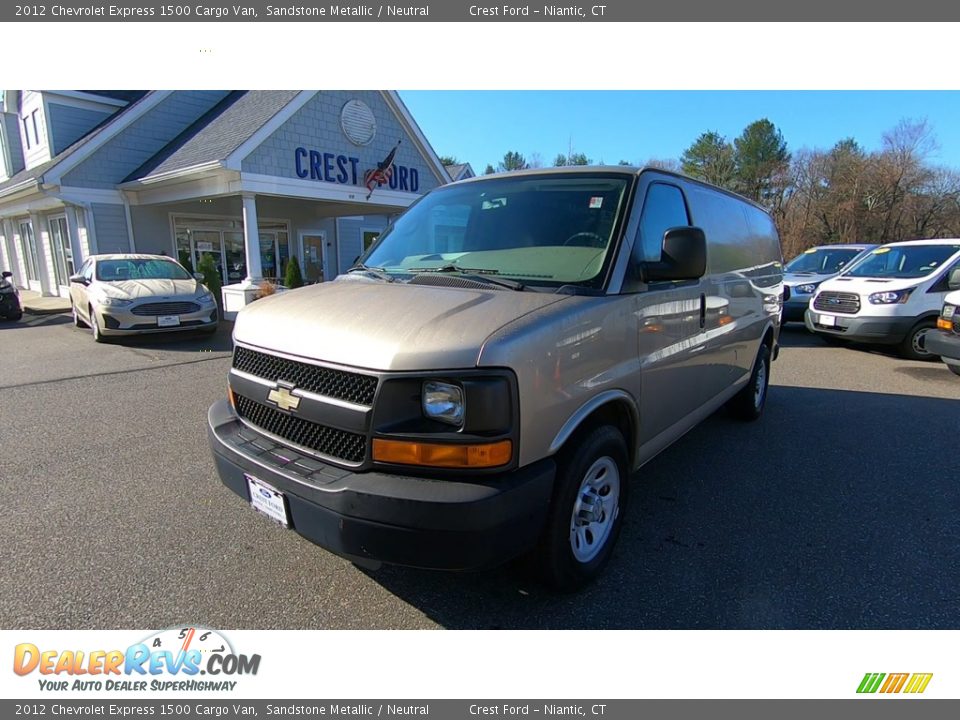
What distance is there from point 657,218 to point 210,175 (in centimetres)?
1228

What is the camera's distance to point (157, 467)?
4.12 m

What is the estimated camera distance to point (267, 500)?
7.63 feet

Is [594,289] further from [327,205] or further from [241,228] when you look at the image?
[241,228]

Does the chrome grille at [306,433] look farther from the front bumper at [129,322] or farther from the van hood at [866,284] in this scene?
the van hood at [866,284]

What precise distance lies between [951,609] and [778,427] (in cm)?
281

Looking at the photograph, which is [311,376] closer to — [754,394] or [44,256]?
[754,394]

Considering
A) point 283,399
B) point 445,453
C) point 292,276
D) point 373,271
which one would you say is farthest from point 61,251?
point 445,453

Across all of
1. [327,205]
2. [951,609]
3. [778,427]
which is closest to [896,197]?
[327,205]

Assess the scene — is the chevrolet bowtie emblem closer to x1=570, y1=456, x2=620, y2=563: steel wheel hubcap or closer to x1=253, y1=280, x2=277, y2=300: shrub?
x1=570, y1=456, x2=620, y2=563: steel wheel hubcap

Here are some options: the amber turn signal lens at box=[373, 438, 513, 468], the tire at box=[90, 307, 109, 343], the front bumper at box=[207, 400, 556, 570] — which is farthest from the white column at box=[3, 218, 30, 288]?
the amber turn signal lens at box=[373, 438, 513, 468]

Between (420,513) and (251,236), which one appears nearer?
(420,513)

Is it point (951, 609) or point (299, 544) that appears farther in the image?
point (299, 544)

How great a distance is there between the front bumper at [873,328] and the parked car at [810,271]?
176 centimetres

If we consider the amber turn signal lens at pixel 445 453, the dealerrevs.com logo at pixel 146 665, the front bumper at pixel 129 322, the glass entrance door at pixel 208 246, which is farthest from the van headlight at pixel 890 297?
the glass entrance door at pixel 208 246
